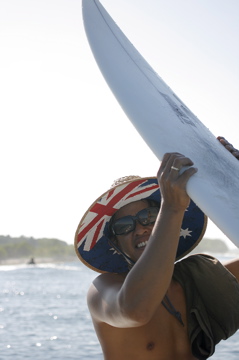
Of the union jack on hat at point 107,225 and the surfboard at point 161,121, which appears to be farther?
the union jack on hat at point 107,225

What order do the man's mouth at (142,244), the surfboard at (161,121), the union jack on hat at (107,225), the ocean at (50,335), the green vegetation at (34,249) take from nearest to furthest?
the surfboard at (161,121), the man's mouth at (142,244), the union jack on hat at (107,225), the ocean at (50,335), the green vegetation at (34,249)

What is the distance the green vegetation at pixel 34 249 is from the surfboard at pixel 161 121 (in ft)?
328

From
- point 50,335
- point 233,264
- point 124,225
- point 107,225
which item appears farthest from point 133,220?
point 50,335

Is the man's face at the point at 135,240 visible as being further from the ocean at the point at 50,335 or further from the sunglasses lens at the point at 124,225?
the ocean at the point at 50,335

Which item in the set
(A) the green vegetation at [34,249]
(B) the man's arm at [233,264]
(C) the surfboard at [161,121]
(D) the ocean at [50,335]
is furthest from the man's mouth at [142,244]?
(A) the green vegetation at [34,249]

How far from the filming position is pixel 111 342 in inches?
86.7

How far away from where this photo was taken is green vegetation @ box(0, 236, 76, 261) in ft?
333

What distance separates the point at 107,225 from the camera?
2545 mm

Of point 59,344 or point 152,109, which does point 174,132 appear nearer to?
point 152,109

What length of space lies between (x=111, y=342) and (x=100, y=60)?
1319mm

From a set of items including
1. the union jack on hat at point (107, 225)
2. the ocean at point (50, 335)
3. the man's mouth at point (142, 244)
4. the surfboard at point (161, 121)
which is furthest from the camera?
the ocean at point (50, 335)

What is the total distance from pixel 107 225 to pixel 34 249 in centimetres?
11010

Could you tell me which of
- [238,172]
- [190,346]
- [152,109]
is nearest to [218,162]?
[238,172]

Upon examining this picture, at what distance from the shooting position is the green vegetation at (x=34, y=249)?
101562 millimetres
